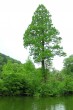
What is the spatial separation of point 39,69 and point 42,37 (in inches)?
185

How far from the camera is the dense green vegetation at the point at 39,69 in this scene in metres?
37.1

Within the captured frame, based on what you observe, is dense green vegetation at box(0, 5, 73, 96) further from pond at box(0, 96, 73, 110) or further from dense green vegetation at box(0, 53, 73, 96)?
pond at box(0, 96, 73, 110)

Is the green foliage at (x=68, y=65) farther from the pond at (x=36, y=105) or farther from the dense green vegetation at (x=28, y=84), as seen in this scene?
the pond at (x=36, y=105)

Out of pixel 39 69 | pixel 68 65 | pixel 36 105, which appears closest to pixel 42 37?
pixel 39 69

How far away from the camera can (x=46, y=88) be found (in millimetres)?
37594

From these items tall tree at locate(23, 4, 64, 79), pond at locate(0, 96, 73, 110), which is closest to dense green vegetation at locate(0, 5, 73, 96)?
tall tree at locate(23, 4, 64, 79)

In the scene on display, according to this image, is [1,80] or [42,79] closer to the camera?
[1,80]

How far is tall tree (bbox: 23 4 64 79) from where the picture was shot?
3945cm

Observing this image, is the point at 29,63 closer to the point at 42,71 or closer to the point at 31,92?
the point at 42,71

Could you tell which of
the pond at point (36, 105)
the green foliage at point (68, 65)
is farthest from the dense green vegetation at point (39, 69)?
the green foliage at point (68, 65)

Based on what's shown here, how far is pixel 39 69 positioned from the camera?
131 feet

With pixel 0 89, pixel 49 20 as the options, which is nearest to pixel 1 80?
pixel 0 89

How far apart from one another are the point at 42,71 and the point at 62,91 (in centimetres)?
406

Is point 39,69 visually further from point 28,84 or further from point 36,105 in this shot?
point 36,105
